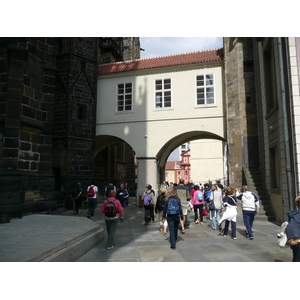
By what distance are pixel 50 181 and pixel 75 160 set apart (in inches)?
206

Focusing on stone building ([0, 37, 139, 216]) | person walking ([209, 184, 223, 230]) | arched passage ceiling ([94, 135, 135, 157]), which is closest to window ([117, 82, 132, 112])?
arched passage ceiling ([94, 135, 135, 157])

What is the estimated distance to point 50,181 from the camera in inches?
413

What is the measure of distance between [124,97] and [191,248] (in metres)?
13.6

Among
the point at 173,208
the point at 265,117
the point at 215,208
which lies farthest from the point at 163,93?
the point at 173,208

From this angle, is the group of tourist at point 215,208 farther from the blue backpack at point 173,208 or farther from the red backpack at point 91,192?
the red backpack at point 91,192

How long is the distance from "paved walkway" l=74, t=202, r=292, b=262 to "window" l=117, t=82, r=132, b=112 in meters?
11.0

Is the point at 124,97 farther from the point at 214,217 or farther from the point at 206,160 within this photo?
the point at 206,160

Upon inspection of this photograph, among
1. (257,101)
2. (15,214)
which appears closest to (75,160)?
(15,214)

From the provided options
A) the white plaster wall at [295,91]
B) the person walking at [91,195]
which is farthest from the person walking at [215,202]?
the person walking at [91,195]

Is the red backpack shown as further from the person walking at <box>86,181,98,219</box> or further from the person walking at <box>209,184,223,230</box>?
the person walking at <box>209,184,223,230</box>

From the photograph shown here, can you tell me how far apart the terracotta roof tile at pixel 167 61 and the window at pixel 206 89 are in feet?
3.50

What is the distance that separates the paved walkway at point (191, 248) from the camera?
5.59m

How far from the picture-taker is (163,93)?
1766 centimetres

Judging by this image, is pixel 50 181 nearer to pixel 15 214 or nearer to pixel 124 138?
pixel 15 214
